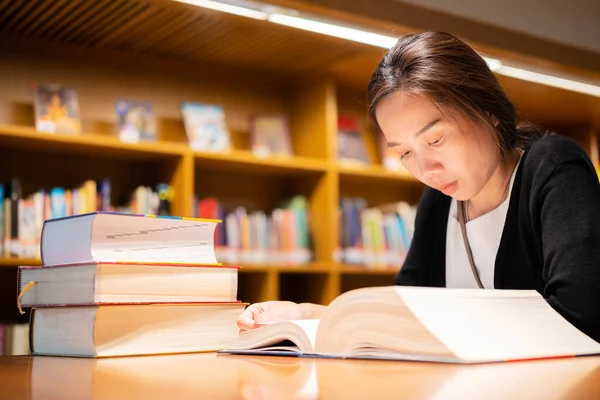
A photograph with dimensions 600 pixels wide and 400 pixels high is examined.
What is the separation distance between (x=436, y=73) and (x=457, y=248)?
0.40 meters

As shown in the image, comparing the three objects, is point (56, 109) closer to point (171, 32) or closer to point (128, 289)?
point (171, 32)

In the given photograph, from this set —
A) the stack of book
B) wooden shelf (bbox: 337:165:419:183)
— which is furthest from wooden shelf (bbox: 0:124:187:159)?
the stack of book

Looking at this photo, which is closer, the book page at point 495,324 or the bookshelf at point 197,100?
the book page at point 495,324

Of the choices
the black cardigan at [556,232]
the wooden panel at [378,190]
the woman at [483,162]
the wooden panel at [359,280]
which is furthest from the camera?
the wooden panel at [378,190]

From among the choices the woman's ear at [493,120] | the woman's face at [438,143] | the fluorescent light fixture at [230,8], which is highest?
the fluorescent light fixture at [230,8]

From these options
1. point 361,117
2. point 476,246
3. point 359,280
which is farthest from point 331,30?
point 476,246

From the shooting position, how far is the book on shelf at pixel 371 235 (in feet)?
12.3

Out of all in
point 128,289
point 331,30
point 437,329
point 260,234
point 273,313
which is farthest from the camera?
point 260,234

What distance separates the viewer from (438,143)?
4.19ft

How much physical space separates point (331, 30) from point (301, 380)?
2.56 m

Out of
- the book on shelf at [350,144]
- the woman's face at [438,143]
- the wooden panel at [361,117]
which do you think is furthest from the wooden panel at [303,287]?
the woman's face at [438,143]

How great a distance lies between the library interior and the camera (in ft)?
3.73

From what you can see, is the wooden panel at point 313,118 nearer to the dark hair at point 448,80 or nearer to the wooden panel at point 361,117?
the wooden panel at point 361,117

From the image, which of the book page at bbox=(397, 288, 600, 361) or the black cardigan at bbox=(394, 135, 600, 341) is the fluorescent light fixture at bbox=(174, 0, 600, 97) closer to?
the black cardigan at bbox=(394, 135, 600, 341)
